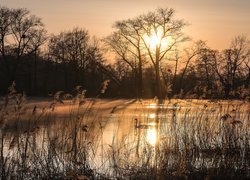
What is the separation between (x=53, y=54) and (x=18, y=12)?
8634 millimetres

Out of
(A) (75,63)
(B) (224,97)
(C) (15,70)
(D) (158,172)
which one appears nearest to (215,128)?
(B) (224,97)

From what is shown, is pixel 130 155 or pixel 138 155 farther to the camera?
pixel 130 155

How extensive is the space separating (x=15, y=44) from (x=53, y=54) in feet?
24.3

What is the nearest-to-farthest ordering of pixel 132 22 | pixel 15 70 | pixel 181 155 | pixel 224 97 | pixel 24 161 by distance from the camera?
pixel 24 161
pixel 181 155
pixel 224 97
pixel 15 70
pixel 132 22

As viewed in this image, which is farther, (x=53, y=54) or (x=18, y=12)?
(x=53, y=54)

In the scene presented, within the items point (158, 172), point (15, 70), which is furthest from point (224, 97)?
point (15, 70)

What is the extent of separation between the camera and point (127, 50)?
7594 cm

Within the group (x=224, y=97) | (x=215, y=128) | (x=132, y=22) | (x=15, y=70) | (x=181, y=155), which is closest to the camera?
(x=181, y=155)

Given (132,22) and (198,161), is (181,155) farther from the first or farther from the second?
(132,22)

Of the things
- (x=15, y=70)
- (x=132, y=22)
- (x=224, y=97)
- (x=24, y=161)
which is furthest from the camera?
(x=132, y=22)

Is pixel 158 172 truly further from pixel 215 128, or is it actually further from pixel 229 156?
pixel 215 128

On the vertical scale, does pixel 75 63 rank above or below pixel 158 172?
above

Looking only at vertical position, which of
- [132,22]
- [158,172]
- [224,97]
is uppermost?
[132,22]

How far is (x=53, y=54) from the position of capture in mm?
74938
